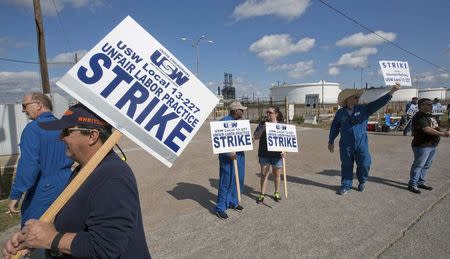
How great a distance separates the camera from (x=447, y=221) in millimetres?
4891

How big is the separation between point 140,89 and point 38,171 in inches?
72.5

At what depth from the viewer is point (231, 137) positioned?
18.9 feet

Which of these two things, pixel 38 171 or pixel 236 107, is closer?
pixel 38 171

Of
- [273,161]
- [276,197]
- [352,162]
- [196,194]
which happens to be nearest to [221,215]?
[276,197]

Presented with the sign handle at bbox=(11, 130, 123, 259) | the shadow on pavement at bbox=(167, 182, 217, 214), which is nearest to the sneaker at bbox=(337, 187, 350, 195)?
the shadow on pavement at bbox=(167, 182, 217, 214)

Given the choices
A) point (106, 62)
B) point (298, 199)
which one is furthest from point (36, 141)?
point (298, 199)

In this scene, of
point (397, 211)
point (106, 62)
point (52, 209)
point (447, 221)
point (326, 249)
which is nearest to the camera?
point (52, 209)

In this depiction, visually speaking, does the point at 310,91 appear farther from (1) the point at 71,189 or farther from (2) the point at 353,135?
(1) the point at 71,189

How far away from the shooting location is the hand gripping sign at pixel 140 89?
186 cm

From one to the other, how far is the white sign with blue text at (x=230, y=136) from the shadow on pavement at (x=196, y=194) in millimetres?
1110

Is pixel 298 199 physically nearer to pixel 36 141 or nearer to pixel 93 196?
pixel 36 141

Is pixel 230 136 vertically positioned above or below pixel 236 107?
below

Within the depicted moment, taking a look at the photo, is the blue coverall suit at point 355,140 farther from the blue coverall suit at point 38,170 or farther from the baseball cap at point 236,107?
the blue coverall suit at point 38,170

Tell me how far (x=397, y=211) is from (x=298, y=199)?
5.34ft
